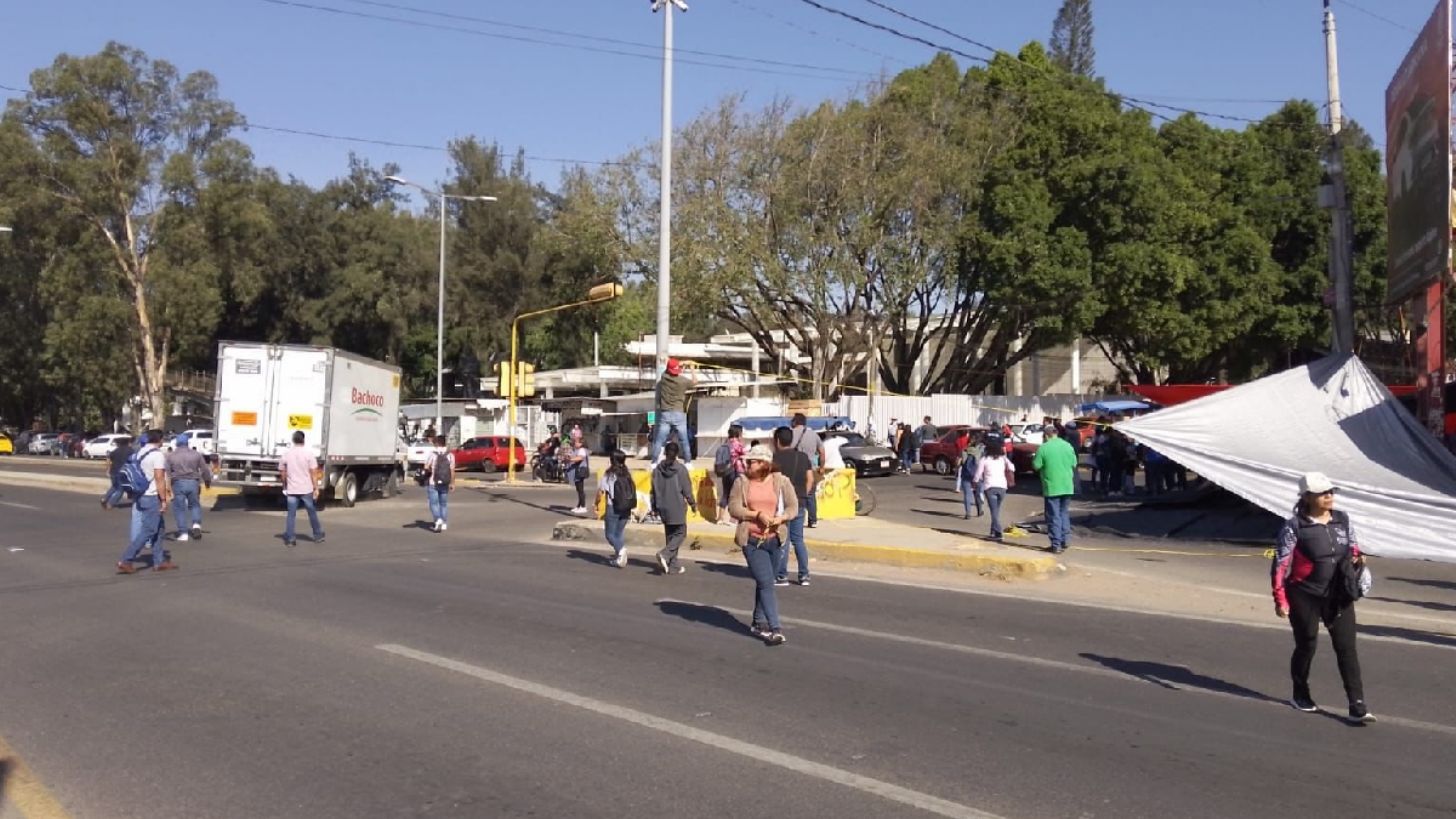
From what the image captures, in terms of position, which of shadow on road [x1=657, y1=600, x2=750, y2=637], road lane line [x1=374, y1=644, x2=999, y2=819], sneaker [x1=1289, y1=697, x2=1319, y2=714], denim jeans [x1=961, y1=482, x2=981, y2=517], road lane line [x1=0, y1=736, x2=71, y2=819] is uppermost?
denim jeans [x1=961, y1=482, x2=981, y2=517]

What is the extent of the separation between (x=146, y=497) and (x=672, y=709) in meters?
8.78

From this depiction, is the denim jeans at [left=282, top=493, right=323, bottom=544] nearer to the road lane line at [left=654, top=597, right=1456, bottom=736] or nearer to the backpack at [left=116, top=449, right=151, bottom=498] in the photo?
the backpack at [left=116, top=449, right=151, bottom=498]

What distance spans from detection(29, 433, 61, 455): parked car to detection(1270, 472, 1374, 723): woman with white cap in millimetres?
72420

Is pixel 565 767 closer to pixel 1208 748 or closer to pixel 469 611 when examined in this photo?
pixel 1208 748

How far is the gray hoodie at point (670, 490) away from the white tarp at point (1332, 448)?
276 inches

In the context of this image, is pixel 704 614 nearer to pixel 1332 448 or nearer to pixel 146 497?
pixel 146 497

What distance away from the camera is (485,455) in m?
44.2

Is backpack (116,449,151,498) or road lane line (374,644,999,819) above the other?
backpack (116,449,151,498)

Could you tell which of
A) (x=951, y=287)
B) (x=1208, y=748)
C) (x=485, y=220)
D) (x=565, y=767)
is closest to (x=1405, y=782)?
(x=1208, y=748)

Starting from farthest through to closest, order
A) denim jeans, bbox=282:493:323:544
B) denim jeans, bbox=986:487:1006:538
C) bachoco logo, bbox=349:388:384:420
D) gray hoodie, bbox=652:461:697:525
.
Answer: bachoco logo, bbox=349:388:384:420 → denim jeans, bbox=986:487:1006:538 → denim jeans, bbox=282:493:323:544 → gray hoodie, bbox=652:461:697:525

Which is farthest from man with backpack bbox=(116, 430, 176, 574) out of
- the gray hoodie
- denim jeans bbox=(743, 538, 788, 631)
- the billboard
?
the billboard

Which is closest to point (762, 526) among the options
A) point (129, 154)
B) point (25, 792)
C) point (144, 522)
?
point (25, 792)

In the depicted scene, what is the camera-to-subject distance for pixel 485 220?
6275 cm

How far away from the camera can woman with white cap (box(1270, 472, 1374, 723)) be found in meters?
7.35
